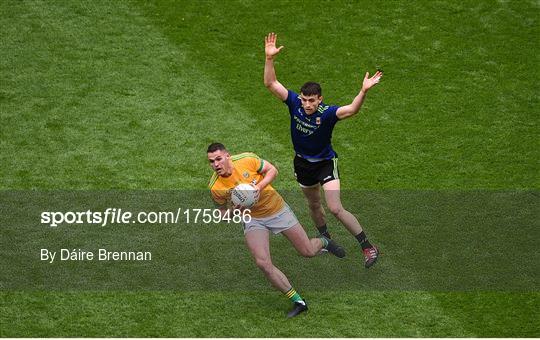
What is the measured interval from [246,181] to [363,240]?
2079mm

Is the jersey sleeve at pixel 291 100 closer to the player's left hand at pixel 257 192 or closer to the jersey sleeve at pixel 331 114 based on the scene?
the jersey sleeve at pixel 331 114

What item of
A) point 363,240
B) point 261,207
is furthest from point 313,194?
point 261,207

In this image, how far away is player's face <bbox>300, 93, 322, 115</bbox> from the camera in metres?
14.6

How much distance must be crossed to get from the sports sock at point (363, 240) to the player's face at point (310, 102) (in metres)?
1.84

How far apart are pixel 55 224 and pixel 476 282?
590 centimetres

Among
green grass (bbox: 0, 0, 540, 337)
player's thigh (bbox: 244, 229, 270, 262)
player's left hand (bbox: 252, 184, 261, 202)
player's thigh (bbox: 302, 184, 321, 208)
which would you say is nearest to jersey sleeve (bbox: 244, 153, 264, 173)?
player's left hand (bbox: 252, 184, 261, 202)

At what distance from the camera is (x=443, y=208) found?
54.5ft

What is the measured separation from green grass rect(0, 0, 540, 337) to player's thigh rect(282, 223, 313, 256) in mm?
626

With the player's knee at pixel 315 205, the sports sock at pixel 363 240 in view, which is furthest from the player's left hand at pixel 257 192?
the sports sock at pixel 363 240

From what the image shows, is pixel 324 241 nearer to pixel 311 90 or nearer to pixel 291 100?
pixel 291 100

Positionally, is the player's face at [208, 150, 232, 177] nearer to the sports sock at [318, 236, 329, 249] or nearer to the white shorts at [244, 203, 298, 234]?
the white shorts at [244, 203, 298, 234]

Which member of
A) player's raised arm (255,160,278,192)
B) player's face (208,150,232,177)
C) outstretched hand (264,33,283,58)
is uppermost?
outstretched hand (264,33,283,58)

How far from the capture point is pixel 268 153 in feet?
58.3

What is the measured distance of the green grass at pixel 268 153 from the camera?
14555 millimetres
